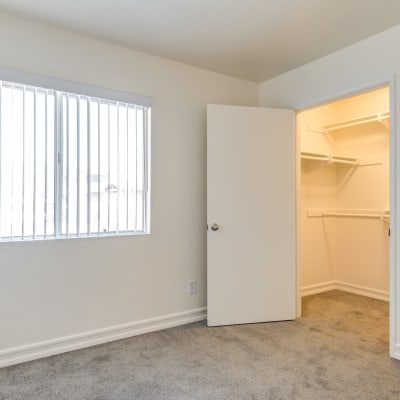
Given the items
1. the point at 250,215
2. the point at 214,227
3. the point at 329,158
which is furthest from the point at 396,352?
the point at 329,158

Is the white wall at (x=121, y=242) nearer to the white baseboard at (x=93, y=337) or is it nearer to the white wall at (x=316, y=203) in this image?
the white baseboard at (x=93, y=337)

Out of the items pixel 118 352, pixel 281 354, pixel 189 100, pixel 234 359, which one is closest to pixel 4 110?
pixel 189 100

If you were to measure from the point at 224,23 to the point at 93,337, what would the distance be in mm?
2544

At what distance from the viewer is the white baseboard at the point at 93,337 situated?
2193 mm

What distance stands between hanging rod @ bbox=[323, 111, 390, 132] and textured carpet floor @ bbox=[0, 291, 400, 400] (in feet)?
6.93

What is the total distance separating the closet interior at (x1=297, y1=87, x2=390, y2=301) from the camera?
371 cm

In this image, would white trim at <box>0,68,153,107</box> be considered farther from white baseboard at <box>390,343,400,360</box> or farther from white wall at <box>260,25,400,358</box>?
white baseboard at <box>390,343,400,360</box>

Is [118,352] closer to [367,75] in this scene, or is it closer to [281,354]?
[281,354]

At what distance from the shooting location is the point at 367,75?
2.47 metres

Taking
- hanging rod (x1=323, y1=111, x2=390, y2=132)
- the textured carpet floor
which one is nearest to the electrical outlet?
the textured carpet floor

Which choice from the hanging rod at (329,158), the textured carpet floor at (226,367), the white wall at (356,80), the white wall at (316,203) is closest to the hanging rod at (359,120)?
the white wall at (316,203)

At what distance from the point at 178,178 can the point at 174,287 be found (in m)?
0.99

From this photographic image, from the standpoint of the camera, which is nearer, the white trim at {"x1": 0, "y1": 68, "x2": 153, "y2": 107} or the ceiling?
the ceiling

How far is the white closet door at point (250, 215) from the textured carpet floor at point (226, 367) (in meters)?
Result: 0.23
